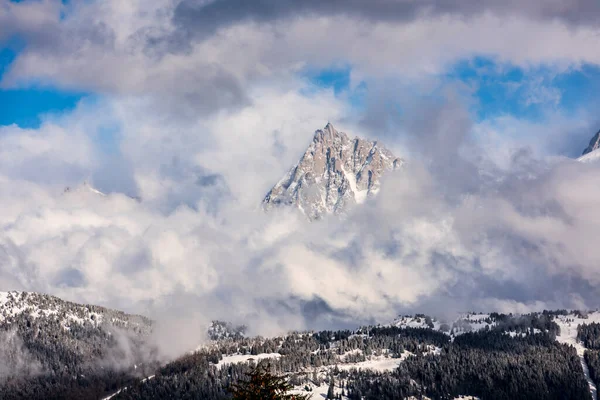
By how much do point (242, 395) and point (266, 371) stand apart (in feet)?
14.2

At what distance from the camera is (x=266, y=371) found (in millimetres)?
77938

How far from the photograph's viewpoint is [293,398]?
7675 centimetres

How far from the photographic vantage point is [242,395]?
246 ft

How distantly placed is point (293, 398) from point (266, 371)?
14.1ft

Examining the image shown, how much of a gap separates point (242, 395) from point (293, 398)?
5.95 metres
